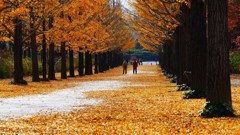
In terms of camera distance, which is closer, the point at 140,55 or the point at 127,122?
the point at 127,122

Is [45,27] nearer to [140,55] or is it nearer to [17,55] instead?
[17,55]

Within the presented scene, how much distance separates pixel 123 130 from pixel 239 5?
33.4 meters

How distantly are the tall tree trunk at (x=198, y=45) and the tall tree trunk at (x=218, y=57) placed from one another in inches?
194

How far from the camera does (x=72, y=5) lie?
33344mm

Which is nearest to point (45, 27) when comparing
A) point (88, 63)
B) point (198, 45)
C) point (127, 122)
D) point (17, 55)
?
point (17, 55)

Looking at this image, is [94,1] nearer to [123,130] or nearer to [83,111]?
[83,111]

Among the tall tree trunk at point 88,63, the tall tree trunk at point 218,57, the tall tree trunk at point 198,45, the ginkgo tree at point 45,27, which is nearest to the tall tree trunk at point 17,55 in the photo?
the ginkgo tree at point 45,27

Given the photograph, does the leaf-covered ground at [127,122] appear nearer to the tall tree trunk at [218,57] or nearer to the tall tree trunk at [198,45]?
the tall tree trunk at [218,57]

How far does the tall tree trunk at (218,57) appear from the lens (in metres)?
12.4

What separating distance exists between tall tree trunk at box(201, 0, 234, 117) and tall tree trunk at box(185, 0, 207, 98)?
194 inches

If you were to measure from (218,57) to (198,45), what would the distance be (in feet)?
17.1

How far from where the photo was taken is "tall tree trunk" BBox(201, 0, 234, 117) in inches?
489

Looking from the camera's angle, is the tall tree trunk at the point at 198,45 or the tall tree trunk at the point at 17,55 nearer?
the tall tree trunk at the point at 198,45

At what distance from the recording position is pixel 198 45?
1767cm
